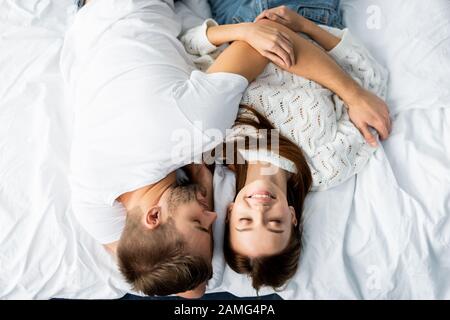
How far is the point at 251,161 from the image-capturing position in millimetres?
1018

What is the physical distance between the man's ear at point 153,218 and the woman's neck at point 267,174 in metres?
0.20

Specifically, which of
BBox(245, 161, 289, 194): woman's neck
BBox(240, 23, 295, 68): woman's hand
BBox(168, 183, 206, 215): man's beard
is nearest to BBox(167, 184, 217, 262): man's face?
BBox(168, 183, 206, 215): man's beard

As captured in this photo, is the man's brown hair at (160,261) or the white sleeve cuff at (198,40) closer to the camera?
the man's brown hair at (160,261)

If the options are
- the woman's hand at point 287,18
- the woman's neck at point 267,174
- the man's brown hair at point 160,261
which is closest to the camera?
the man's brown hair at point 160,261

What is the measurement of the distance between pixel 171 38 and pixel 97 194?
1.33 feet

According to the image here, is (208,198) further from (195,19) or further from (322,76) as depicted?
(195,19)

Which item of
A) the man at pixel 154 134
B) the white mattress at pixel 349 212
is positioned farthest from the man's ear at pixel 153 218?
the white mattress at pixel 349 212

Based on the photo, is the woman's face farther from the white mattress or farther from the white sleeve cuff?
the white sleeve cuff

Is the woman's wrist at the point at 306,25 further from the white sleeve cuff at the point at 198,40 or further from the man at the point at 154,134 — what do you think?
the white sleeve cuff at the point at 198,40

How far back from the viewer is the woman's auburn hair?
0.93m

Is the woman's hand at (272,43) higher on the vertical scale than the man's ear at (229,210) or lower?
higher

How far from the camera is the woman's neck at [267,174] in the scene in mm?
982

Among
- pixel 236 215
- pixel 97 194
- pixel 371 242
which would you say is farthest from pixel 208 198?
pixel 371 242
